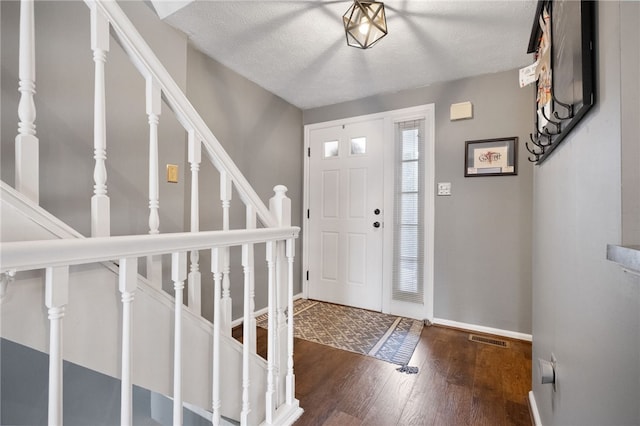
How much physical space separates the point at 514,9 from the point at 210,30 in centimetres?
197

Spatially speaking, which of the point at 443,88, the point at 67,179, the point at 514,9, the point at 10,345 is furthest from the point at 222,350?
the point at 443,88

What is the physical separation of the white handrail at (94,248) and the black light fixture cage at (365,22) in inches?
53.7

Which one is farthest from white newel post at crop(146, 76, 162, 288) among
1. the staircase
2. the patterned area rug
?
the patterned area rug

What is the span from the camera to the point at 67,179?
1379 mm

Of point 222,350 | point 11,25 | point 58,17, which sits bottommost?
point 222,350

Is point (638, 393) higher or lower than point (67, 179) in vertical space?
lower

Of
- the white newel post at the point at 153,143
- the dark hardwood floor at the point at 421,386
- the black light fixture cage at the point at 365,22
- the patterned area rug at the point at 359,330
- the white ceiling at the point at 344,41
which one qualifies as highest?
the white ceiling at the point at 344,41

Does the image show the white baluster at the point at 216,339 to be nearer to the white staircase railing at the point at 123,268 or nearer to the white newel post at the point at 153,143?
the white staircase railing at the point at 123,268

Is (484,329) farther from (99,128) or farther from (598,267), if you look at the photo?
(99,128)

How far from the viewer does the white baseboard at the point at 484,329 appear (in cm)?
232

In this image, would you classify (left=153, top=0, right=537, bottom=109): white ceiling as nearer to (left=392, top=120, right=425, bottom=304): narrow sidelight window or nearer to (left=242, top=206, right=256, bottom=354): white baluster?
(left=392, top=120, right=425, bottom=304): narrow sidelight window

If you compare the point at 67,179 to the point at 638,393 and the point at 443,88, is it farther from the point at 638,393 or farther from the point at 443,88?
the point at 443,88

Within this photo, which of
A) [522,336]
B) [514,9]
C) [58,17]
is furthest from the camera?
[522,336]

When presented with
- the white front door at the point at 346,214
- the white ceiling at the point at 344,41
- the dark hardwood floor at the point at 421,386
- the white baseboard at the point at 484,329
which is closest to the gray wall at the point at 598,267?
the dark hardwood floor at the point at 421,386
